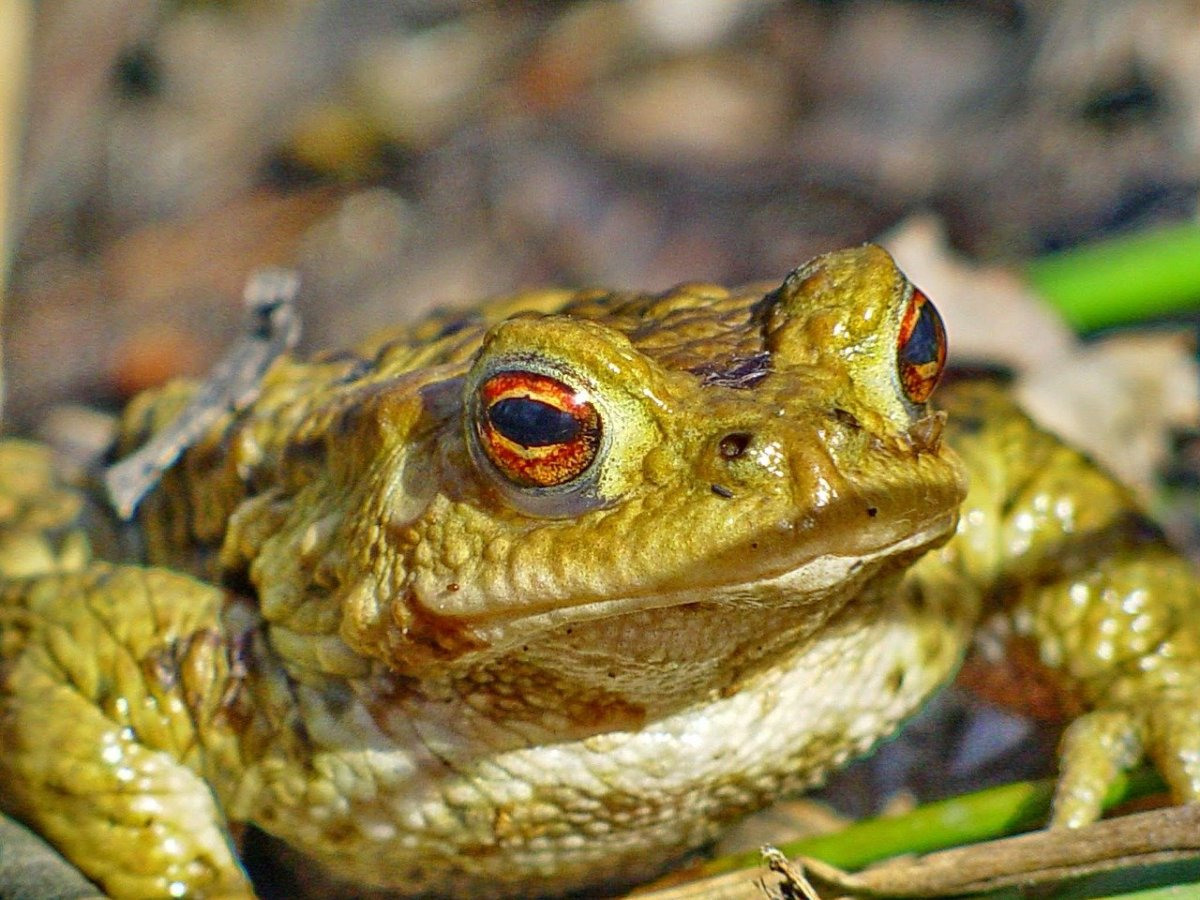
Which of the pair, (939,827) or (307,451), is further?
(307,451)

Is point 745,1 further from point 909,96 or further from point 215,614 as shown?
point 215,614

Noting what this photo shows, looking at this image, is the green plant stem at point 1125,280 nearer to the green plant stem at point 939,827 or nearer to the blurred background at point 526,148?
the blurred background at point 526,148

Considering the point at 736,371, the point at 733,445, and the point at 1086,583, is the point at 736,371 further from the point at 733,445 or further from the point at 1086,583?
the point at 1086,583

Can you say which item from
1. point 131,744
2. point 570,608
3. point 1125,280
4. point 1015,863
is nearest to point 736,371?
point 570,608

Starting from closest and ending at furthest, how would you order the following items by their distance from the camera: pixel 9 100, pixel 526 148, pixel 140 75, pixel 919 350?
pixel 919 350 < pixel 9 100 < pixel 526 148 < pixel 140 75

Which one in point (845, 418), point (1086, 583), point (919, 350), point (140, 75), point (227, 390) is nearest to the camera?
point (845, 418)

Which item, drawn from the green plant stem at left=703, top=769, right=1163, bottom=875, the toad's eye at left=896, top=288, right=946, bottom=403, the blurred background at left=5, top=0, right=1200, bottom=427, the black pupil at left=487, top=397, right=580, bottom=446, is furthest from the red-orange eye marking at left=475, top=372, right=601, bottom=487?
the blurred background at left=5, top=0, right=1200, bottom=427
